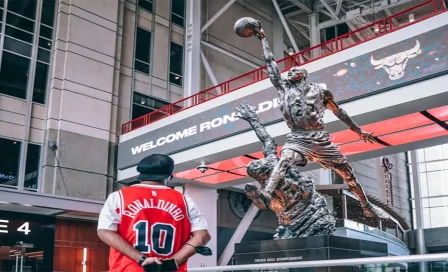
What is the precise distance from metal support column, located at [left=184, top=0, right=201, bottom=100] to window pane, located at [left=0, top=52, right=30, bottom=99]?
6397 mm

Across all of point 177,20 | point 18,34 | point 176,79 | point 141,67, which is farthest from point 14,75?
point 177,20

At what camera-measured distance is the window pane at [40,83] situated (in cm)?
1811

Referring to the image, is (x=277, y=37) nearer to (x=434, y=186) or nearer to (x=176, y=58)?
(x=176, y=58)

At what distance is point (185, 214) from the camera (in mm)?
3148

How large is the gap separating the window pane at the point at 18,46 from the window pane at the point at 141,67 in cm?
444

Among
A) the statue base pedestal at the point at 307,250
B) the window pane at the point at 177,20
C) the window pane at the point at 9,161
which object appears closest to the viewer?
the statue base pedestal at the point at 307,250

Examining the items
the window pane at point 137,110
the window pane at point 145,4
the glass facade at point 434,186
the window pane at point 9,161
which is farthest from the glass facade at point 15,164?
the glass facade at point 434,186

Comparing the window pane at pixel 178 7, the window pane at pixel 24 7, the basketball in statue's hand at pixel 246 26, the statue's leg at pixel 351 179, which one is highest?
the window pane at pixel 178 7

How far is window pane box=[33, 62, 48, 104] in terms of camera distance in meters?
18.1

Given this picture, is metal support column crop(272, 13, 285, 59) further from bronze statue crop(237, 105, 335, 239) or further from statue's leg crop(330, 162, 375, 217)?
bronze statue crop(237, 105, 335, 239)

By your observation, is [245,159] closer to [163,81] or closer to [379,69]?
[379,69]

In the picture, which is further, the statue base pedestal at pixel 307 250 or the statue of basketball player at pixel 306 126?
the statue of basketball player at pixel 306 126

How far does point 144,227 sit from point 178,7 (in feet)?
71.0

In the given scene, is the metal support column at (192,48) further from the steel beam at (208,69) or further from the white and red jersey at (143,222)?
the white and red jersey at (143,222)
